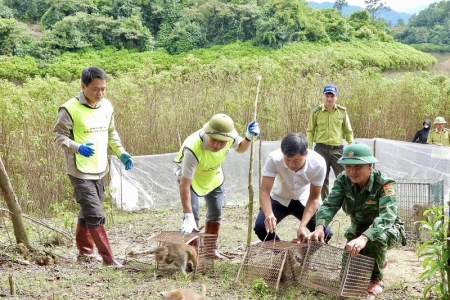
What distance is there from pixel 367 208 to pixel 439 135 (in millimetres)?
7052

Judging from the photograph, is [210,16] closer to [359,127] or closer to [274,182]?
[359,127]

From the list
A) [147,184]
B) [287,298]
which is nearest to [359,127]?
[147,184]

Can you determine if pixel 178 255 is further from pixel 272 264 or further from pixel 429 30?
pixel 429 30

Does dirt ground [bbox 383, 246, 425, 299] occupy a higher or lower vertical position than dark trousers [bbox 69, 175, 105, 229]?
lower

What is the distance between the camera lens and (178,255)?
483 cm

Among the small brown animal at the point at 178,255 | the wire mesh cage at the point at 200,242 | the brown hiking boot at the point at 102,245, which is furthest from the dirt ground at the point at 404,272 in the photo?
the brown hiking boot at the point at 102,245

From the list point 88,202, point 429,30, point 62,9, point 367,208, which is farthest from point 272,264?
point 429,30

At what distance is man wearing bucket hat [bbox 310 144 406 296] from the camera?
14.6 feet

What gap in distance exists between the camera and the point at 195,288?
455 centimetres

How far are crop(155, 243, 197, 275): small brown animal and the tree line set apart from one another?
56.3 ft

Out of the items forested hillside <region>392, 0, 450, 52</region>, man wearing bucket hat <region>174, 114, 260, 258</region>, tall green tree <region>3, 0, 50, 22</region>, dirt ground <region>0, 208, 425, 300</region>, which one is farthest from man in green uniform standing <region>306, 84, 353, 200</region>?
forested hillside <region>392, 0, 450, 52</region>

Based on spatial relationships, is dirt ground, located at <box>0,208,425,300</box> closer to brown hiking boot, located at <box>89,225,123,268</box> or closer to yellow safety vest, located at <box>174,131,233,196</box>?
brown hiking boot, located at <box>89,225,123,268</box>

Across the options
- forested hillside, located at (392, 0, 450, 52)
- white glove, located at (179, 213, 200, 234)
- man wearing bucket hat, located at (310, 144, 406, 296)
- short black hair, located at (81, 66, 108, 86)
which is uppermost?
forested hillside, located at (392, 0, 450, 52)

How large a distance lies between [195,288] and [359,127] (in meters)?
9.03
